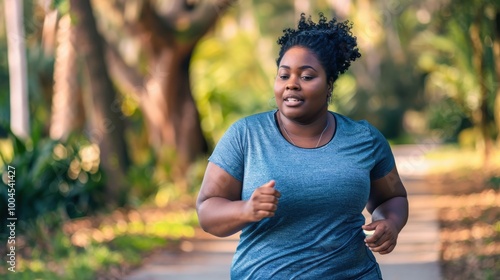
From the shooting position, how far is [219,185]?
11.3 feet

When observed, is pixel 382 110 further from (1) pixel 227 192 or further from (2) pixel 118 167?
(1) pixel 227 192

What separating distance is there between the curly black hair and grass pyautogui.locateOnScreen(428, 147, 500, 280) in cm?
555

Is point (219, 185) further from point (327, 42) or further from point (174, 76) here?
point (174, 76)

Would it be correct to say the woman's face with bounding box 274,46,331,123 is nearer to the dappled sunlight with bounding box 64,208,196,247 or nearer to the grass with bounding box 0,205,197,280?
the grass with bounding box 0,205,197,280

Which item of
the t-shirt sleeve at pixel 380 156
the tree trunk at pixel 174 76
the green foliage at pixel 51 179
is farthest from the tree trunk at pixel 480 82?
the t-shirt sleeve at pixel 380 156

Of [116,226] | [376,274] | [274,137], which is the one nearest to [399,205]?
[376,274]

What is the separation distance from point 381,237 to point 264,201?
1.88 feet

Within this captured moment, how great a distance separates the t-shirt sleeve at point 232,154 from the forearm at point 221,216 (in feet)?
0.36

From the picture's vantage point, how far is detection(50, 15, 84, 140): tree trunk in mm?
15297

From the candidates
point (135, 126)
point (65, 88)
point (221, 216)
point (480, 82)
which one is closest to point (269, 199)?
point (221, 216)

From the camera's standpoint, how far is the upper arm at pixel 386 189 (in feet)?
12.2

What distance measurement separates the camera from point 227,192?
345 centimetres

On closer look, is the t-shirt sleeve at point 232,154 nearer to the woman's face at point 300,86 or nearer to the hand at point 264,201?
the woman's face at point 300,86

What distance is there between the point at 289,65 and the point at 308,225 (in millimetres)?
556
